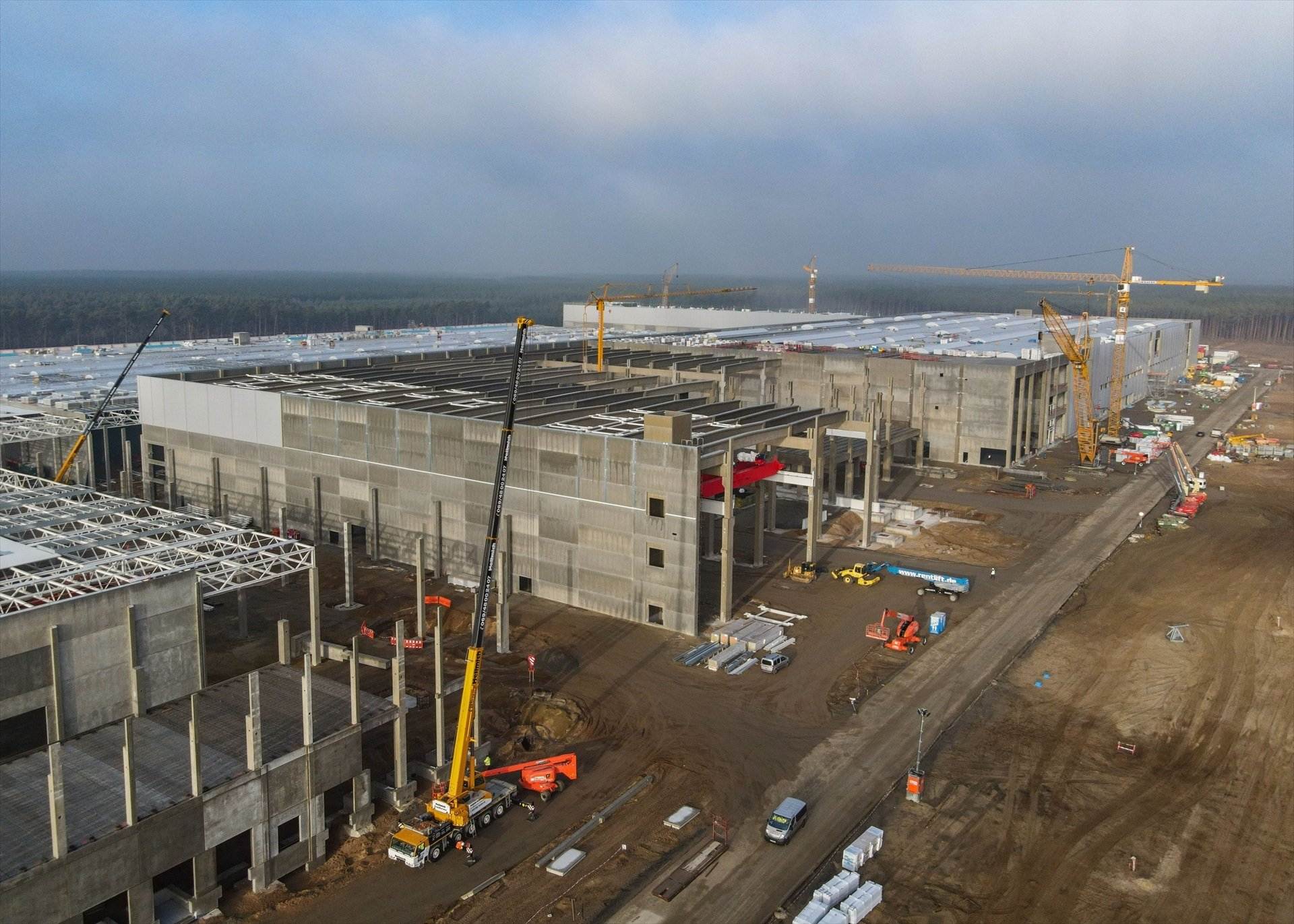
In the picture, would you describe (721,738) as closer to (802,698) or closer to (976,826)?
(802,698)

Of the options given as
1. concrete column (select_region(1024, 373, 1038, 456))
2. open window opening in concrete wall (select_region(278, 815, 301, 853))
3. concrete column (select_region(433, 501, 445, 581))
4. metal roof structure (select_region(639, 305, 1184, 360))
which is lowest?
open window opening in concrete wall (select_region(278, 815, 301, 853))

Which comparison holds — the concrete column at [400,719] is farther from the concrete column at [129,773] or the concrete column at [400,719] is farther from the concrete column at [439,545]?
the concrete column at [439,545]

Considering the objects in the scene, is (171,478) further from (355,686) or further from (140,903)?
(140,903)

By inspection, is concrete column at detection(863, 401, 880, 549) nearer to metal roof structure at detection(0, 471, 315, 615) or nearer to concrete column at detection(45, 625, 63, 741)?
metal roof structure at detection(0, 471, 315, 615)

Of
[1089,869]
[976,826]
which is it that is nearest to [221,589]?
[976,826]

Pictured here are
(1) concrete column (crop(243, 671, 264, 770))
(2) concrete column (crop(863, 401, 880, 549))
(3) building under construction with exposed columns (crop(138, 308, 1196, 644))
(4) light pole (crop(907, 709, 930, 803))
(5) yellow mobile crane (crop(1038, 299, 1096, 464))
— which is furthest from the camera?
(5) yellow mobile crane (crop(1038, 299, 1096, 464))

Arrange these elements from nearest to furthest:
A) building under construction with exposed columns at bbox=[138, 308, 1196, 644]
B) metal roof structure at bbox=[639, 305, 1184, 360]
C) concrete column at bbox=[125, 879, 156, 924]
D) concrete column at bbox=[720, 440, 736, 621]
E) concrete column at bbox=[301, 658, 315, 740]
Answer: concrete column at bbox=[125, 879, 156, 924], concrete column at bbox=[301, 658, 315, 740], concrete column at bbox=[720, 440, 736, 621], building under construction with exposed columns at bbox=[138, 308, 1196, 644], metal roof structure at bbox=[639, 305, 1184, 360]

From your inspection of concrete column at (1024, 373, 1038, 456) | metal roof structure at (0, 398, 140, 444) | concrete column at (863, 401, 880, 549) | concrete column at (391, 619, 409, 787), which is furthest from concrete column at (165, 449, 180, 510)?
concrete column at (1024, 373, 1038, 456)

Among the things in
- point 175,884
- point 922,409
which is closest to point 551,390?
point 922,409

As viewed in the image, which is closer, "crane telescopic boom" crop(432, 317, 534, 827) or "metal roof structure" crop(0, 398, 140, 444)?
"crane telescopic boom" crop(432, 317, 534, 827)
